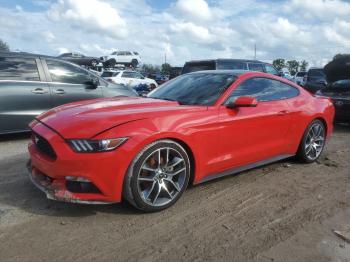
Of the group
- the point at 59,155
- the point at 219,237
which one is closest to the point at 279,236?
the point at 219,237

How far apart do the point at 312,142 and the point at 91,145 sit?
148 inches

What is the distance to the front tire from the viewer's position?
3613 mm

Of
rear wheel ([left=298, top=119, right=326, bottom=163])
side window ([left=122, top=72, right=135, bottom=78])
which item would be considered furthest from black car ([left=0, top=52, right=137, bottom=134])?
side window ([left=122, top=72, right=135, bottom=78])

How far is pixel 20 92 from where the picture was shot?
6.86 metres

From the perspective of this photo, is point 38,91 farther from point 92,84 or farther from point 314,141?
point 314,141

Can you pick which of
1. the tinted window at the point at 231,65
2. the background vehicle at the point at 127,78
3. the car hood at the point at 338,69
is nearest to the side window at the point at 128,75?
the background vehicle at the point at 127,78

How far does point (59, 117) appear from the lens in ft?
12.8

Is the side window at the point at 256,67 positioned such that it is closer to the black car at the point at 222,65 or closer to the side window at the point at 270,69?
the black car at the point at 222,65

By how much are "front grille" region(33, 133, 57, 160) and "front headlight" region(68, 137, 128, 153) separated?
21 cm

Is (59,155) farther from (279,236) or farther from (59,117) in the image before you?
(279,236)

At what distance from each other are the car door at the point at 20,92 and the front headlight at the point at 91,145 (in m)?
3.84

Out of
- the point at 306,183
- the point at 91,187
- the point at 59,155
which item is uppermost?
the point at 59,155

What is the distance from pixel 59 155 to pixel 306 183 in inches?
124

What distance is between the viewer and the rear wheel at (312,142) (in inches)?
224
